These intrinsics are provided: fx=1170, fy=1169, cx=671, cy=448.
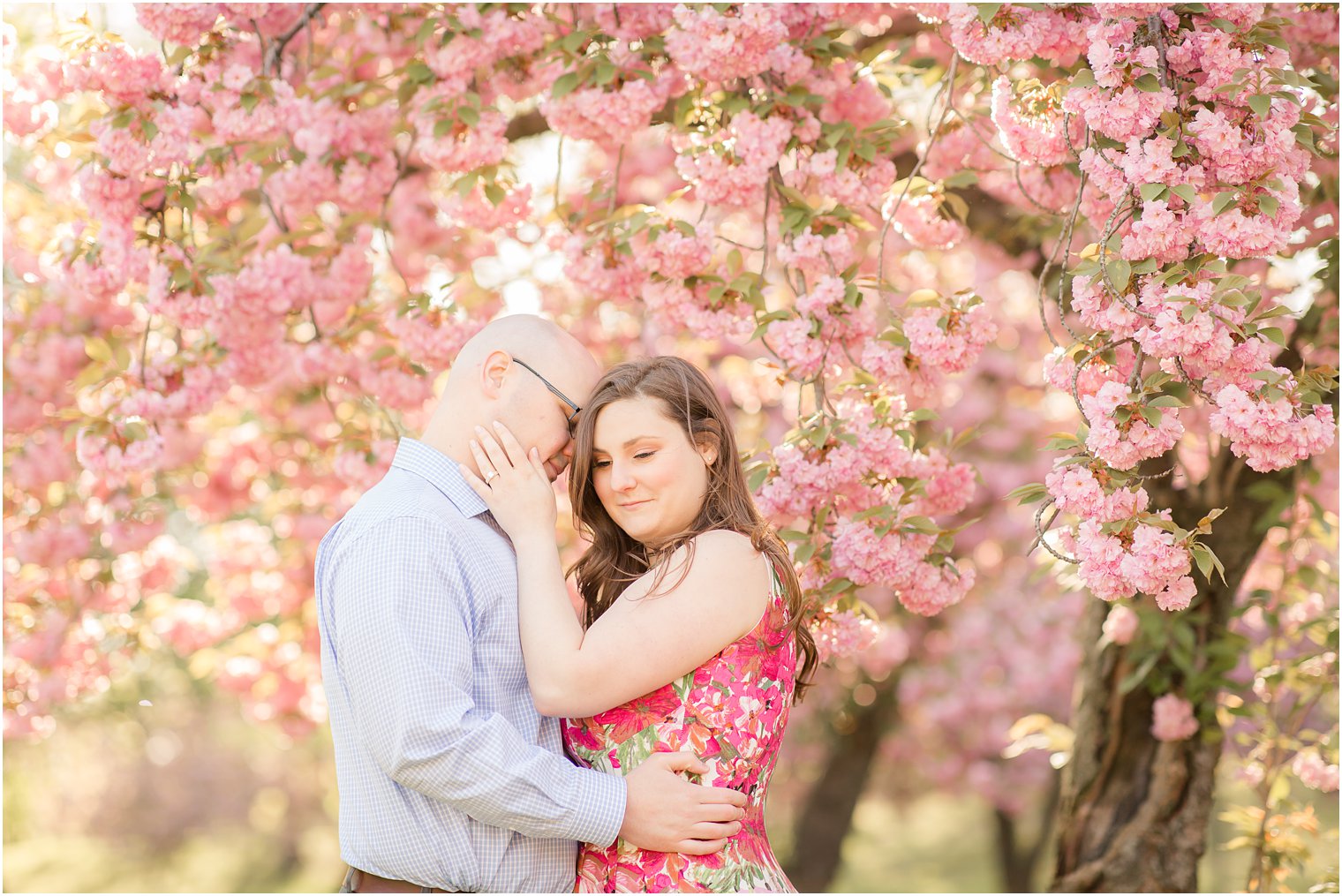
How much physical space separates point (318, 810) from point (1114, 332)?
19.3 meters

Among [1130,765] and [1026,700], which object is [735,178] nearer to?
[1130,765]

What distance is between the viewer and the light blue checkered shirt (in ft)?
6.79

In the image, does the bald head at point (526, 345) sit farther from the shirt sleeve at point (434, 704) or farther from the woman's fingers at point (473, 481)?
the shirt sleeve at point (434, 704)

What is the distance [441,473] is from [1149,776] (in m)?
3.05

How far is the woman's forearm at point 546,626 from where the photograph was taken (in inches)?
84.7

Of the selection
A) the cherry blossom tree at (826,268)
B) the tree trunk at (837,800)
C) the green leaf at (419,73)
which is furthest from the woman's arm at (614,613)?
the tree trunk at (837,800)

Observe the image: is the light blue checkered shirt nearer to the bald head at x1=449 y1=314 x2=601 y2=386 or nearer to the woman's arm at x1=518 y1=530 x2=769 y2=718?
the woman's arm at x1=518 y1=530 x2=769 y2=718

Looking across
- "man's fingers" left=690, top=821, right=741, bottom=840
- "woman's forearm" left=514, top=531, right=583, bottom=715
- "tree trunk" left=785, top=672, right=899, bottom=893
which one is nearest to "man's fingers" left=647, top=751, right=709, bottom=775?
"man's fingers" left=690, top=821, right=741, bottom=840

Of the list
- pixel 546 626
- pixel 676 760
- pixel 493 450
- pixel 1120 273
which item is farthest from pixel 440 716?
pixel 1120 273

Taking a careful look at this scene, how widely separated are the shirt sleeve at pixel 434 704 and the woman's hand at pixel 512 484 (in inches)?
5.9

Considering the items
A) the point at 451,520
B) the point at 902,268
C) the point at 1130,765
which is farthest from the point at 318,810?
the point at 451,520

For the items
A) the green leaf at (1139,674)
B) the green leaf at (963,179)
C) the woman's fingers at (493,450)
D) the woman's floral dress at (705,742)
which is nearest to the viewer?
the woman's floral dress at (705,742)

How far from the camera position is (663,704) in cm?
230

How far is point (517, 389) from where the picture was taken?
8.00ft
